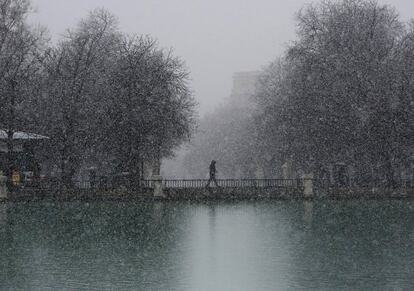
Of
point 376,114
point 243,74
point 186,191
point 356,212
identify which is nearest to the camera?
point 356,212

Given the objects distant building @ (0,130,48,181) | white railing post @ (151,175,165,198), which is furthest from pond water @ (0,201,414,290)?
distant building @ (0,130,48,181)

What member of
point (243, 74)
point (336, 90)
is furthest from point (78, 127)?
point (243, 74)

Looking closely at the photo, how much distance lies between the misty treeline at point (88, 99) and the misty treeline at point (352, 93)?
779 cm

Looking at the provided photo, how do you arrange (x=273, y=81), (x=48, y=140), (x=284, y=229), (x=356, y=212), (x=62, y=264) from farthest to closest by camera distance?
1. (x=273, y=81)
2. (x=48, y=140)
3. (x=356, y=212)
4. (x=284, y=229)
5. (x=62, y=264)

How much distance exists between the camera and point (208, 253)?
1402 centimetres

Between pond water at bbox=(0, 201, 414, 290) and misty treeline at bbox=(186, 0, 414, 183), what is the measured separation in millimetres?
17963

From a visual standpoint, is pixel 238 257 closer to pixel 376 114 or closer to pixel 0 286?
pixel 0 286

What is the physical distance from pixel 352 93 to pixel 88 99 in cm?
1597

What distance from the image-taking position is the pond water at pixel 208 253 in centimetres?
1053

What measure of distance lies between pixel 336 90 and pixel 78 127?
15909mm

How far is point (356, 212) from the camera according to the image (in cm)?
2636

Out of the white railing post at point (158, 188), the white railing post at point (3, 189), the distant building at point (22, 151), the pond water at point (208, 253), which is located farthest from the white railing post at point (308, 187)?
the distant building at point (22, 151)

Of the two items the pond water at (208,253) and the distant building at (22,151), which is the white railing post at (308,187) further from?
the distant building at (22,151)

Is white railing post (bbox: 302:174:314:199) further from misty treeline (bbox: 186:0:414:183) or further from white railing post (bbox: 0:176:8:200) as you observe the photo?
white railing post (bbox: 0:176:8:200)
